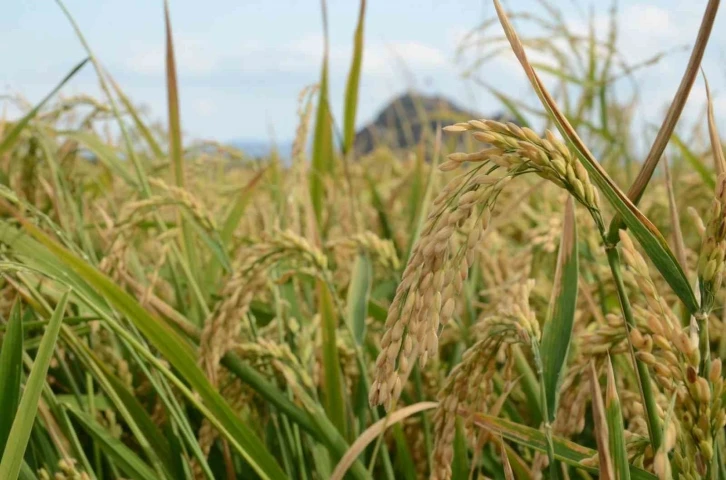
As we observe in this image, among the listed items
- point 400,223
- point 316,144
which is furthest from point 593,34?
point 316,144

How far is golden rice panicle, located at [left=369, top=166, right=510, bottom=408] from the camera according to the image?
62cm

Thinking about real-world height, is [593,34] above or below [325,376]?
above

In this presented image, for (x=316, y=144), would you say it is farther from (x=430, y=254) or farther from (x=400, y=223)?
(x=430, y=254)

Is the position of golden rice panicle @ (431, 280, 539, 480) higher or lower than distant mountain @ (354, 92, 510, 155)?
lower

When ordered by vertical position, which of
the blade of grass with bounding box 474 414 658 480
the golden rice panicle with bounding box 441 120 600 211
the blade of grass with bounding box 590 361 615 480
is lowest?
the blade of grass with bounding box 474 414 658 480

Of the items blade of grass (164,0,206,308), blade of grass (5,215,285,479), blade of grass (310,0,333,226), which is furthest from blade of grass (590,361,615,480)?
blade of grass (310,0,333,226)

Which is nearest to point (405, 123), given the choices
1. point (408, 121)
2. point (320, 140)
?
point (408, 121)

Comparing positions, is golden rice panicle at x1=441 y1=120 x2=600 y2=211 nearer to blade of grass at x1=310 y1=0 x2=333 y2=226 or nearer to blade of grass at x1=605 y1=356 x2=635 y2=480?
blade of grass at x1=605 y1=356 x2=635 y2=480

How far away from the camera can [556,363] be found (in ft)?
2.72

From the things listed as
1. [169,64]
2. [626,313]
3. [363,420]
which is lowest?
[363,420]

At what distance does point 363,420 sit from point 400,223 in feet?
5.00

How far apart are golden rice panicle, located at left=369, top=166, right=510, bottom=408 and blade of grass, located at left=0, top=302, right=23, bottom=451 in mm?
605

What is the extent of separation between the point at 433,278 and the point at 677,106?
277 millimetres

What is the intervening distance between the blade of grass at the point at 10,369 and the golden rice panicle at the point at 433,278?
1.99 feet
